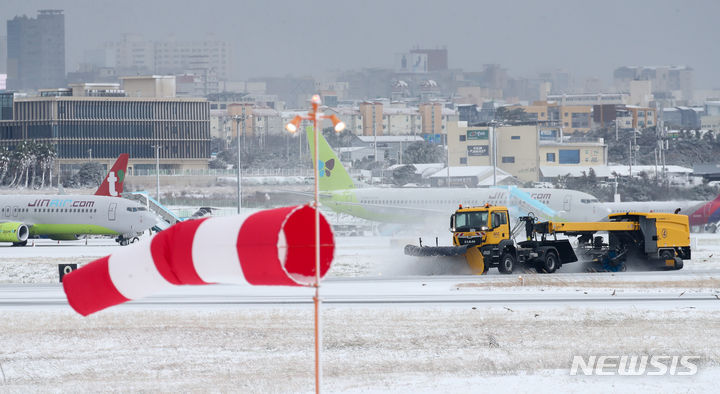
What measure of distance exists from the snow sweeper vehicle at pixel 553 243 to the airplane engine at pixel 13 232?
36581 millimetres

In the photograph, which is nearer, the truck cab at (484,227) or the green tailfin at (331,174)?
the truck cab at (484,227)

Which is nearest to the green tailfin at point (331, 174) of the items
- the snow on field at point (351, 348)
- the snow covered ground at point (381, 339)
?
the snow covered ground at point (381, 339)

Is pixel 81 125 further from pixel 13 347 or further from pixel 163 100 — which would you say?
pixel 13 347

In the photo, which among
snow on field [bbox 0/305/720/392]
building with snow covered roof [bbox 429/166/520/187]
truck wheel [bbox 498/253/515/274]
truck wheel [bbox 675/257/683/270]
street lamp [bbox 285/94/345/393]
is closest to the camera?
street lamp [bbox 285/94/345/393]

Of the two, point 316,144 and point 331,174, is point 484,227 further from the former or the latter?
point 331,174

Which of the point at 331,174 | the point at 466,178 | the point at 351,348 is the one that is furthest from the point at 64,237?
the point at 466,178

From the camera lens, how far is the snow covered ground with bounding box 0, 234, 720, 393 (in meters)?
20.7

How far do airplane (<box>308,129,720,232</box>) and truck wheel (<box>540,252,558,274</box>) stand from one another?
2463 cm

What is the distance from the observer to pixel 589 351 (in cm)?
2342

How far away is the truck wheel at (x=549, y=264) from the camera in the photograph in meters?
42.9

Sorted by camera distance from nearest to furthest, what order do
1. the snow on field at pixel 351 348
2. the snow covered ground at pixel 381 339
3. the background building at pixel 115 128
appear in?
the snow on field at pixel 351 348, the snow covered ground at pixel 381 339, the background building at pixel 115 128

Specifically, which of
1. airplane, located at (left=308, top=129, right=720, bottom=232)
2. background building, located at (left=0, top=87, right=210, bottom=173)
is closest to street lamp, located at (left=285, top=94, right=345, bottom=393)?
airplane, located at (left=308, top=129, right=720, bottom=232)

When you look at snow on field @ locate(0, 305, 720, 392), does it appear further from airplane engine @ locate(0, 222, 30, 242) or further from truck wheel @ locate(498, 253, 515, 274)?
airplane engine @ locate(0, 222, 30, 242)

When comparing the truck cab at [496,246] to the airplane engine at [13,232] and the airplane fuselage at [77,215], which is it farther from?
the airplane engine at [13,232]
